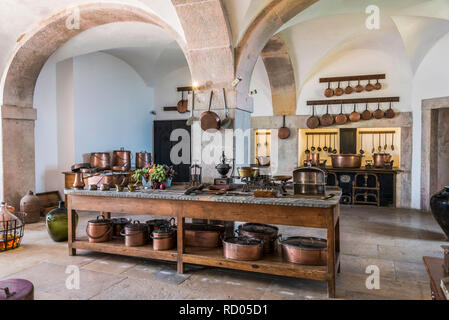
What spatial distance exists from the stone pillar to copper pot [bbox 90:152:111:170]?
3.99 ft

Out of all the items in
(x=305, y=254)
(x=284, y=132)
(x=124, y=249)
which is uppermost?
(x=284, y=132)

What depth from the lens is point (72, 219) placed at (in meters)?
4.25

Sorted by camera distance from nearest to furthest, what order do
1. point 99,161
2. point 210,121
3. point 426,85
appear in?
point 210,121 → point 426,85 → point 99,161

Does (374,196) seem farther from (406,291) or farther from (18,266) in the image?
(18,266)

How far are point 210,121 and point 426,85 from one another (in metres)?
5.46

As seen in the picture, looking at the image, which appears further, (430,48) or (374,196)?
(374,196)

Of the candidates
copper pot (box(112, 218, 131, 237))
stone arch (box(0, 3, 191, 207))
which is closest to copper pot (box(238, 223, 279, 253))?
copper pot (box(112, 218, 131, 237))

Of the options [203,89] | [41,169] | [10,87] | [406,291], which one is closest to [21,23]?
[10,87]

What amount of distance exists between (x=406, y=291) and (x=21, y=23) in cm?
695

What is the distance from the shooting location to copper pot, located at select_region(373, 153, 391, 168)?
25.4ft

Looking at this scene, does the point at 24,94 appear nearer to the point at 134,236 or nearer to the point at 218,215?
the point at 134,236

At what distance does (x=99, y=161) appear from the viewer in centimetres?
751

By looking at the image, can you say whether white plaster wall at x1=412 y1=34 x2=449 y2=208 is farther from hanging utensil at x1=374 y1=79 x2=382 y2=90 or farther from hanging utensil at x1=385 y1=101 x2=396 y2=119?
hanging utensil at x1=374 y1=79 x2=382 y2=90

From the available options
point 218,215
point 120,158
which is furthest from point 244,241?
point 120,158
